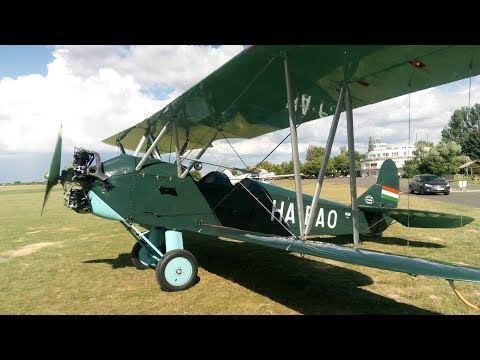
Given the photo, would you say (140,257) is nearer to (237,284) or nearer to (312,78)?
(237,284)

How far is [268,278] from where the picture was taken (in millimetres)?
4988

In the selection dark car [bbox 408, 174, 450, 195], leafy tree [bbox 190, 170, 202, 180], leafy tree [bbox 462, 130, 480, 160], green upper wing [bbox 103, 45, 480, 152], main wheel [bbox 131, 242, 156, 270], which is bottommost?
main wheel [bbox 131, 242, 156, 270]

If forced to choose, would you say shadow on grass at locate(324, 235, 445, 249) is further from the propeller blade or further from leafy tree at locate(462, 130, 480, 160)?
leafy tree at locate(462, 130, 480, 160)

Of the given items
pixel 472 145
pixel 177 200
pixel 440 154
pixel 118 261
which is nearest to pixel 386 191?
pixel 177 200

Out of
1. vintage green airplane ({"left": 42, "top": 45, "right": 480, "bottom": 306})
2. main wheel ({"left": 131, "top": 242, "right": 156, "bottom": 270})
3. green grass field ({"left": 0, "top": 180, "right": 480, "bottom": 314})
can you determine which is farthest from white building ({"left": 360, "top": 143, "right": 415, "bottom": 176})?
main wheel ({"left": 131, "top": 242, "right": 156, "bottom": 270})

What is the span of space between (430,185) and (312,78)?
19.4 metres

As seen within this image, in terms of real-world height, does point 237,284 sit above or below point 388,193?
below

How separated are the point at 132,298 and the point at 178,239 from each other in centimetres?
99

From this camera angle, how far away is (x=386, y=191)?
7051 millimetres

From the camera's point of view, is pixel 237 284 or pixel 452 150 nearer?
pixel 237 284

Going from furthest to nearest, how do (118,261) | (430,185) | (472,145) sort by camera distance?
1. (472,145)
2. (430,185)
3. (118,261)

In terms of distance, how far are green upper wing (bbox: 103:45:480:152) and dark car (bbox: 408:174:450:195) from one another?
58.2ft

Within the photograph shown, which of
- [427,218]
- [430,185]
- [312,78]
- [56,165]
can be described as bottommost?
[430,185]

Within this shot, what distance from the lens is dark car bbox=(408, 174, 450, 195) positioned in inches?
771
